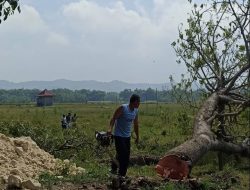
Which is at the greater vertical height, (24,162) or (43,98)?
(43,98)

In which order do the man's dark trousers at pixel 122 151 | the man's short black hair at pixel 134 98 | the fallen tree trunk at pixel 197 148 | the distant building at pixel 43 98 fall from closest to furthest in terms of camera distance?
the man's short black hair at pixel 134 98 < the fallen tree trunk at pixel 197 148 < the man's dark trousers at pixel 122 151 < the distant building at pixel 43 98

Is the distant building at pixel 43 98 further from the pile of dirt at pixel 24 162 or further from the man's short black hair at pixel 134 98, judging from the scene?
the man's short black hair at pixel 134 98

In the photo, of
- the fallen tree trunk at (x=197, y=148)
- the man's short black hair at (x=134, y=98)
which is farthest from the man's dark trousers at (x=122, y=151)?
the man's short black hair at (x=134, y=98)

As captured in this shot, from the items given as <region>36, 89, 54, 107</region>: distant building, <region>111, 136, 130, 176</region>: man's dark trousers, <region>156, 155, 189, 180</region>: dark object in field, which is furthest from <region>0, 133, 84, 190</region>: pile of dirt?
<region>36, 89, 54, 107</region>: distant building

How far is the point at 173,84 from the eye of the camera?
15.5 m

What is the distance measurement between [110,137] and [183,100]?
20.6ft

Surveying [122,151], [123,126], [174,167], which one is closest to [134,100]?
[123,126]

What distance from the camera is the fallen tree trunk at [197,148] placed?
29.7 ft

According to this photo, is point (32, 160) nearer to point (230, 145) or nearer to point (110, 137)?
point (110, 137)

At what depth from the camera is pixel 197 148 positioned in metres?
9.71

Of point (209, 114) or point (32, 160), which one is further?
point (209, 114)

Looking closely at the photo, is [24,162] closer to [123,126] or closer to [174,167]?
[123,126]

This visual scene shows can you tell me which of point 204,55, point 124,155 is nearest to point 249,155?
point 204,55

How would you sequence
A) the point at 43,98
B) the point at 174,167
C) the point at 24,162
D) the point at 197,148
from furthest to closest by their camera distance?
the point at 43,98, the point at 24,162, the point at 197,148, the point at 174,167
